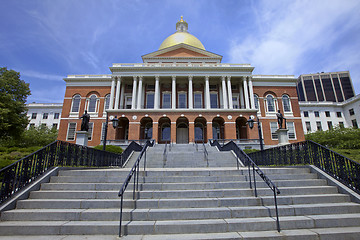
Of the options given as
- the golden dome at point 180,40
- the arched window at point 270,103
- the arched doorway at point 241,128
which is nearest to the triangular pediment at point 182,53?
the golden dome at point 180,40

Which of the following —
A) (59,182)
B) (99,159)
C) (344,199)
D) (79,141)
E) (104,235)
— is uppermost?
(79,141)

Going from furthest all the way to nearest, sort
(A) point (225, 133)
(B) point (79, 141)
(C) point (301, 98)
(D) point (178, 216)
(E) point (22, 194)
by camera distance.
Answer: (C) point (301, 98) < (A) point (225, 133) < (B) point (79, 141) < (E) point (22, 194) < (D) point (178, 216)

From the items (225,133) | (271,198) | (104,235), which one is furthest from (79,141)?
(225,133)

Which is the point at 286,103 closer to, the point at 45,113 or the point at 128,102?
the point at 128,102

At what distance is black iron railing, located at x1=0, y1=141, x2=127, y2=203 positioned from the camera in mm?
5600

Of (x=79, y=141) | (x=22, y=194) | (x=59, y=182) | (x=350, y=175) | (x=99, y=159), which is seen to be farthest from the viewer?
(x=79, y=141)

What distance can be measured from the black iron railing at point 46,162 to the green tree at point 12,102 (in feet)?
56.5

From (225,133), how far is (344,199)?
23.6 metres

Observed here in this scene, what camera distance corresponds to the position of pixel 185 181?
23.0 feet

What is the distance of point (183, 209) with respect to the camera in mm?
5270

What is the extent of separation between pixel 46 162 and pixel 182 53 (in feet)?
109

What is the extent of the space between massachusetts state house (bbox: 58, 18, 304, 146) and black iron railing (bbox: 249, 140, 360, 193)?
18.5m

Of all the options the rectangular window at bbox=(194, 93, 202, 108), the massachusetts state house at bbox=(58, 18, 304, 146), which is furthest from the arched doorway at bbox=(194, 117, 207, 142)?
the rectangular window at bbox=(194, 93, 202, 108)

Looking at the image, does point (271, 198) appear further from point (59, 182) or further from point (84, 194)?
point (59, 182)
